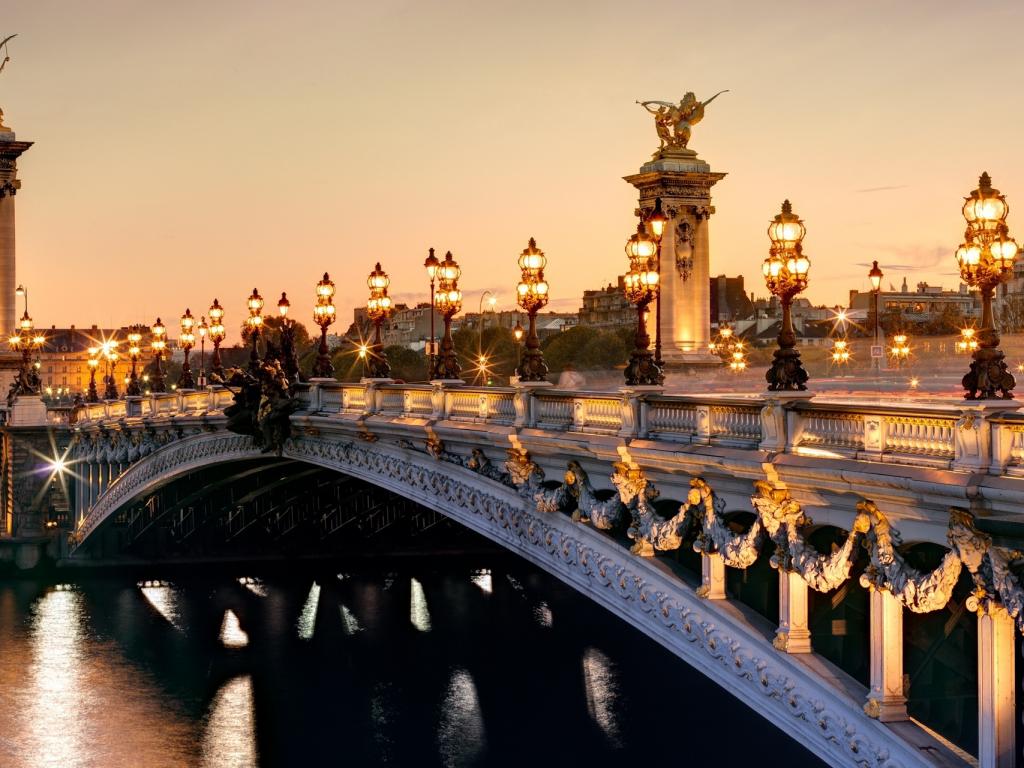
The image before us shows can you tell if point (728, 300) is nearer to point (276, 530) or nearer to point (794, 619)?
point (276, 530)

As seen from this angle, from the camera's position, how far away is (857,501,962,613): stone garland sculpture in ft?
56.1

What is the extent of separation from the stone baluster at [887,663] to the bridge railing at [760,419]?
1708 millimetres

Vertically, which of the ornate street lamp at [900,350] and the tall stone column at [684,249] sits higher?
the tall stone column at [684,249]

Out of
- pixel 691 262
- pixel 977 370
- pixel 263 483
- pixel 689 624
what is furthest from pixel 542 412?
pixel 691 262

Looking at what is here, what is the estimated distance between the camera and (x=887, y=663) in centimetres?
1858

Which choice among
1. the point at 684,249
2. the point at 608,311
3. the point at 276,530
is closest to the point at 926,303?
the point at 684,249

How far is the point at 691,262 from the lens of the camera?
2694 inches

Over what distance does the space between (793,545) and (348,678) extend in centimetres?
2976

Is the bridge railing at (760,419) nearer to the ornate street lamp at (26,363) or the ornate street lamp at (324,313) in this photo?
the ornate street lamp at (324,313)

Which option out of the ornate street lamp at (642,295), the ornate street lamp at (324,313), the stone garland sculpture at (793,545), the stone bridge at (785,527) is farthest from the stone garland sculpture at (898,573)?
the ornate street lamp at (324,313)

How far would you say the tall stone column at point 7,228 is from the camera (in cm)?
8756

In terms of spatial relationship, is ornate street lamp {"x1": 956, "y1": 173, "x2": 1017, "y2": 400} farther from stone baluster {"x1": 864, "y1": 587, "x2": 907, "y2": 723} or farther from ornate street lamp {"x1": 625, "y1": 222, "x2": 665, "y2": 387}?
ornate street lamp {"x1": 625, "y1": 222, "x2": 665, "y2": 387}

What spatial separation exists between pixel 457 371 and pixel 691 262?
33684mm

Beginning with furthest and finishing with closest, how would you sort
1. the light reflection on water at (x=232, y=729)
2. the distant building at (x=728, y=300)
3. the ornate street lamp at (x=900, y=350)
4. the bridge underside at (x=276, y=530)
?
1. the distant building at (x=728, y=300)
2. the bridge underside at (x=276, y=530)
3. the ornate street lamp at (x=900, y=350)
4. the light reflection on water at (x=232, y=729)
